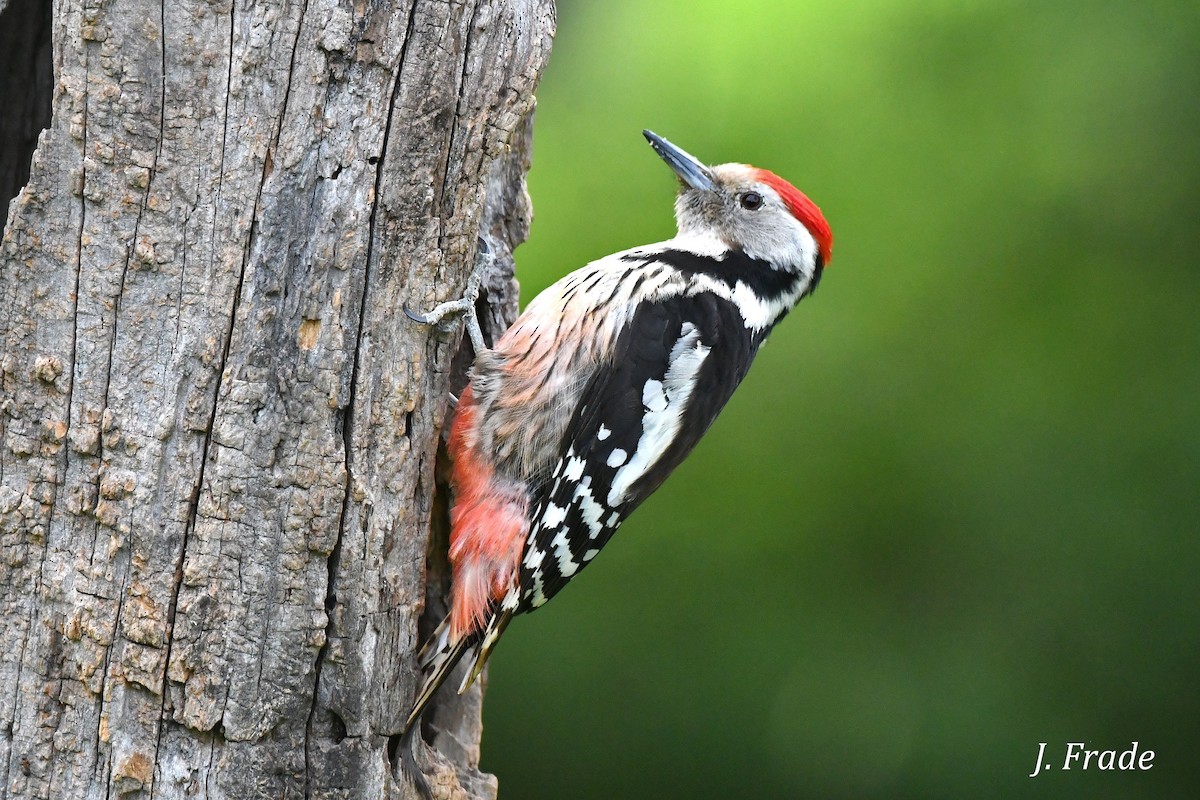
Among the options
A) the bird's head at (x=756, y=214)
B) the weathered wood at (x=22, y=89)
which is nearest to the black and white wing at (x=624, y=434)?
the bird's head at (x=756, y=214)

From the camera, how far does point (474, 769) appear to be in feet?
9.02

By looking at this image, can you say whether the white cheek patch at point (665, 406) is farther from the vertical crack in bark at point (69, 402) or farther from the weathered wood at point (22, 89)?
the weathered wood at point (22, 89)

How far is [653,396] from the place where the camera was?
271cm

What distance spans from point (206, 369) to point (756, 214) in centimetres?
168

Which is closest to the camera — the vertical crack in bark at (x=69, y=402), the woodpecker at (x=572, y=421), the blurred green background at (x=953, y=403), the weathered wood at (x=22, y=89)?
the vertical crack in bark at (x=69, y=402)

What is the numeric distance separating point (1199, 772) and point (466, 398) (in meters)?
2.75

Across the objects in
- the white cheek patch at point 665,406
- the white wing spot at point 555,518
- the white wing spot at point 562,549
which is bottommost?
the white wing spot at point 562,549

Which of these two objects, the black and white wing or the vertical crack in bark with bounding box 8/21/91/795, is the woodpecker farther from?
→ the vertical crack in bark with bounding box 8/21/91/795

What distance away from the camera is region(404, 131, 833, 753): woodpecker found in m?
2.61

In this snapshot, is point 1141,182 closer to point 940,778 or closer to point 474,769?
point 940,778

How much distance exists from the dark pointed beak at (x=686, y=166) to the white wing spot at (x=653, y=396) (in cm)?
77
